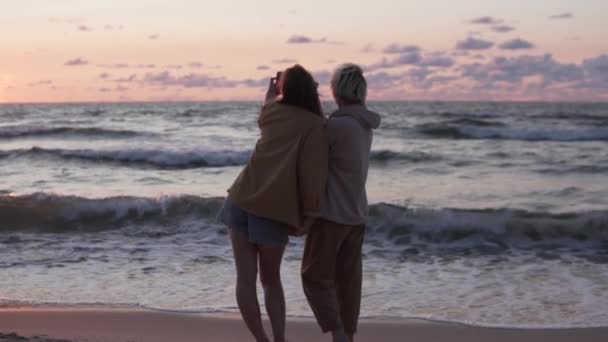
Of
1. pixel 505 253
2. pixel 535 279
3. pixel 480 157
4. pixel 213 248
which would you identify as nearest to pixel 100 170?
pixel 480 157

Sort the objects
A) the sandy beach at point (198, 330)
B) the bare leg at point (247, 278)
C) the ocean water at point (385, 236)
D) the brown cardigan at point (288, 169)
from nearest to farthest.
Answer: the brown cardigan at point (288, 169)
the bare leg at point (247, 278)
the sandy beach at point (198, 330)
the ocean water at point (385, 236)

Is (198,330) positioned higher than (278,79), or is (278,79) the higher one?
(278,79)

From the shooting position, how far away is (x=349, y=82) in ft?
14.4

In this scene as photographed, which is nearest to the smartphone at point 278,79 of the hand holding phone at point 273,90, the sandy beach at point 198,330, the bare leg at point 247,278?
the hand holding phone at point 273,90

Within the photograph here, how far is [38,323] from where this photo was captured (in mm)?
6180

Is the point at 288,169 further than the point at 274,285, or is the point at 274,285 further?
the point at 274,285

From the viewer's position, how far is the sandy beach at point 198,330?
5814 millimetres

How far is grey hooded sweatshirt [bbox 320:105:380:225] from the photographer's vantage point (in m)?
4.36

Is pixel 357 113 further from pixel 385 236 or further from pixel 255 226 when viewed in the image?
pixel 385 236

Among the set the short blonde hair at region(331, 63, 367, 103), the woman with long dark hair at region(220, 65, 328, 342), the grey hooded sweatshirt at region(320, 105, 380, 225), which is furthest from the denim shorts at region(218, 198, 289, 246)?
the short blonde hair at region(331, 63, 367, 103)

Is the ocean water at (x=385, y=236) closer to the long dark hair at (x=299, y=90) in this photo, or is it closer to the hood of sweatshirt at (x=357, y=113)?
the hood of sweatshirt at (x=357, y=113)

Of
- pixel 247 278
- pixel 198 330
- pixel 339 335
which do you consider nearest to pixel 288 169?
pixel 247 278

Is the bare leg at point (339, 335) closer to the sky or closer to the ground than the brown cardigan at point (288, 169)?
closer to the ground

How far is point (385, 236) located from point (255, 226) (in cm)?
612
